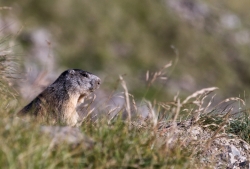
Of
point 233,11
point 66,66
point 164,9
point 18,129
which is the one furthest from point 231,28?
point 18,129

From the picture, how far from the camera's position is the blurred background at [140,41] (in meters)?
31.0

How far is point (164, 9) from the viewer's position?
40.4m

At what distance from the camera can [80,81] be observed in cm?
959

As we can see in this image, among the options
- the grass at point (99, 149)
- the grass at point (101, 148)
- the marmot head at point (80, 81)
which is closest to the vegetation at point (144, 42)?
the marmot head at point (80, 81)

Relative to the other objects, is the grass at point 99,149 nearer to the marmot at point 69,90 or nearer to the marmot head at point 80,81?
the marmot at point 69,90

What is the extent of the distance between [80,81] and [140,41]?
27508 millimetres

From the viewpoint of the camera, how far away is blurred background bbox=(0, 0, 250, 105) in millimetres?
30984

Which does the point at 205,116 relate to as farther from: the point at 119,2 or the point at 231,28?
the point at 231,28

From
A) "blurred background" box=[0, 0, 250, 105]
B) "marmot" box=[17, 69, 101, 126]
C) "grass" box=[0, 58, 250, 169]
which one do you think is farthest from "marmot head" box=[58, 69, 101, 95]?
"blurred background" box=[0, 0, 250, 105]

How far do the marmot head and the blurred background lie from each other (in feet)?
58.7

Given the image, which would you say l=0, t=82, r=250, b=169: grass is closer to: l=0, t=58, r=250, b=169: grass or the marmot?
l=0, t=58, r=250, b=169: grass

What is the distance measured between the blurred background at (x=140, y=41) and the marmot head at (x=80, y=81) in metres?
17.9

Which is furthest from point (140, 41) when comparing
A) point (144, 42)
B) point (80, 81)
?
point (80, 81)

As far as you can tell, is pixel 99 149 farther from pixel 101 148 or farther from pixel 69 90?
pixel 69 90
